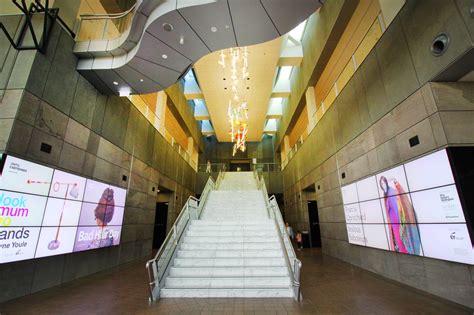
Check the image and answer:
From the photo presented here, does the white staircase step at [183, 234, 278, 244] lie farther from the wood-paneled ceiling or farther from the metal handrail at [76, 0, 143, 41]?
the wood-paneled ceiling

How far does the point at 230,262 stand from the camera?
521 cm

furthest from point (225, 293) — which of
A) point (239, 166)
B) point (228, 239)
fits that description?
point (239, 166)

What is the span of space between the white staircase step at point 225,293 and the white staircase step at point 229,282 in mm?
141

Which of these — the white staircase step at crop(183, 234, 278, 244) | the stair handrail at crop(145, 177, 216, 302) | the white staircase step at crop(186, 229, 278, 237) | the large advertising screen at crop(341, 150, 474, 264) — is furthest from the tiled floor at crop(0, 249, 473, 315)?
the white staircase step at crop(186, 229, 278, 237)

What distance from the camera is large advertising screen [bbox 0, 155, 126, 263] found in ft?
13.5

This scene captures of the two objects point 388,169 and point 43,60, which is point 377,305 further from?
point 43,60

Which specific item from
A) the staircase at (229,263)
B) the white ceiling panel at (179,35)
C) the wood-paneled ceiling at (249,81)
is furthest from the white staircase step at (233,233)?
the wood-paneled ceiling at (249,81)

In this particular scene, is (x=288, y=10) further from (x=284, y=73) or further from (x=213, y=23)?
(x=284, y=73)

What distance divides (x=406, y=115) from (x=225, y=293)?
546cm

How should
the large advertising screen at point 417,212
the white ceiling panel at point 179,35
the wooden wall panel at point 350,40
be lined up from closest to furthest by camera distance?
1. the large advertising screen at point 417,212
2. the white ceiling panel at point 179,35
3. the wooden wall panel at point 350,40

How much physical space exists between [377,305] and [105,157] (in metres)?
7.90

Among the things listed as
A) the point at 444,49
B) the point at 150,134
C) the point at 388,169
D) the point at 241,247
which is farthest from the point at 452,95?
the point at 150,134

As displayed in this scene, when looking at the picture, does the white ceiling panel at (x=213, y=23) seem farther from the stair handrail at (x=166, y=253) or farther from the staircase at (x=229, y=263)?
the staircase at (x=229, y=263)

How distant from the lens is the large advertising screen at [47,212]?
4125 millimetres
